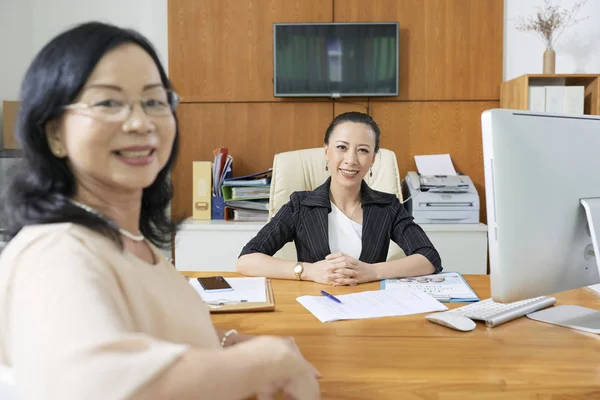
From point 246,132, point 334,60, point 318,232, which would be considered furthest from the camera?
point 246,132

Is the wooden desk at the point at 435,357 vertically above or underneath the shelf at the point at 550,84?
underneath

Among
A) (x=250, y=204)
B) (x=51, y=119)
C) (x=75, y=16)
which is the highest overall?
(x=75, y=16)

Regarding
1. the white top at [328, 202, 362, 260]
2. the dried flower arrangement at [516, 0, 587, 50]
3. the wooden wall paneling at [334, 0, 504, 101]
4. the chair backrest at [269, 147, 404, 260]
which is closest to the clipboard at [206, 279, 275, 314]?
the white top at [328, 202, 362, 260]

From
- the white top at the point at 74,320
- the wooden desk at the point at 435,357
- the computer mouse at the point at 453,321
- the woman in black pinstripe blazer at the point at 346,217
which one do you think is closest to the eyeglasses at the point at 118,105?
the white top at the point at 74,320

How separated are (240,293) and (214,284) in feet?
0.33

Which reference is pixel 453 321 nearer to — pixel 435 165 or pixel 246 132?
pixel 435 165

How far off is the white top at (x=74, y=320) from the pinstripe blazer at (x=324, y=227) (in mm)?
1369

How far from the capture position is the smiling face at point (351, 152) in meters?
2.13

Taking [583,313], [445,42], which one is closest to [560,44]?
[445,42]

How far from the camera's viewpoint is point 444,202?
122 inches

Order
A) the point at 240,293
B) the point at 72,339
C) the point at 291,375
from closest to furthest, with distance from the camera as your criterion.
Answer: the point at 72,339 < the point at 291,375 < the point at 240,293

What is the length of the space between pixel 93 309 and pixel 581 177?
3.43 feet

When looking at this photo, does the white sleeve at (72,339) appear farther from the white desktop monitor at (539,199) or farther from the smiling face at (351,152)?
the smiling face at (351,152)

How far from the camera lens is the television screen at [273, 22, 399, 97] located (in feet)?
11.1
